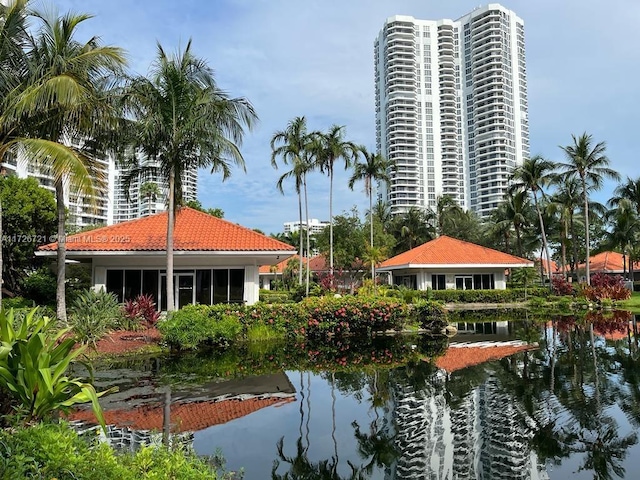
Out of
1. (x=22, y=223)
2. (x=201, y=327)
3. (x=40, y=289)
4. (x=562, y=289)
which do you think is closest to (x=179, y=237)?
(x=40, y=289)

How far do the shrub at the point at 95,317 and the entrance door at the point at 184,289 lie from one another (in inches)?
157

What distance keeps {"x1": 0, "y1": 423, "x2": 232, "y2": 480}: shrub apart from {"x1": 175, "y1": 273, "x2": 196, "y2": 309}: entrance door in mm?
→ 16246

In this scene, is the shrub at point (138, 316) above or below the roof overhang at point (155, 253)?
below

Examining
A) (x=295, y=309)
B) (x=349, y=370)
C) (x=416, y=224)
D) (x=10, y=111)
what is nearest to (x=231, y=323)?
(x=295, y=309)

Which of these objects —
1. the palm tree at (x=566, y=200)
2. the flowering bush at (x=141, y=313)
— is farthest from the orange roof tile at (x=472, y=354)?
the palm tree at (x=566, y=200)

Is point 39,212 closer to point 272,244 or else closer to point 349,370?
point 272,244

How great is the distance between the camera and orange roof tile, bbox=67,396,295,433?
722cm

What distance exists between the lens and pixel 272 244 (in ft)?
64.6

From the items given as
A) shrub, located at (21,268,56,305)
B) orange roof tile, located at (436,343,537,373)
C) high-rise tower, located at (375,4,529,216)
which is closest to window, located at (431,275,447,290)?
orange roof tile, located at (436,343,537,373)

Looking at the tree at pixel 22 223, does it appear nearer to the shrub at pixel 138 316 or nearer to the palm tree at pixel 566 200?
the shrub at pixel 138 316

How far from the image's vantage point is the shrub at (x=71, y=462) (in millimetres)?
3480

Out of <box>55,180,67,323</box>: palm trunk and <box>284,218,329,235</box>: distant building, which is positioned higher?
<box>284,218,329,235</box>: distant building

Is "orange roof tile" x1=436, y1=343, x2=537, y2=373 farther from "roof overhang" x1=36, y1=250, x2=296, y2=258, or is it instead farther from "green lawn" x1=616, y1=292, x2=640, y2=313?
"green lawn" x1=616, y1=292, x2=640, y2=313

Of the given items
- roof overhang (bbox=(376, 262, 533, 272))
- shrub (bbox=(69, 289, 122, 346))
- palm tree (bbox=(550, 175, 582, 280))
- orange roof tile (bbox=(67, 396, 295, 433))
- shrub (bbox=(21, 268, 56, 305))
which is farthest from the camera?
palm tree (bbox=(550, 175, 582, 280))
